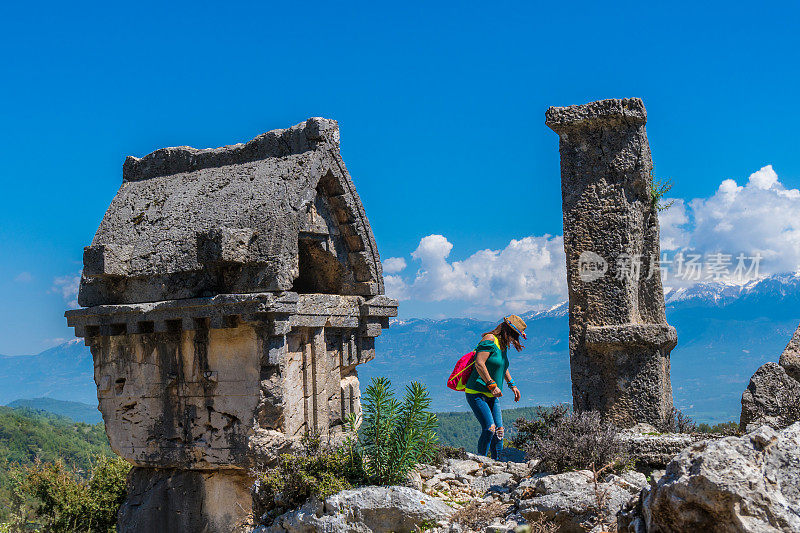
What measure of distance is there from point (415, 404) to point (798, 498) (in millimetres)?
3387

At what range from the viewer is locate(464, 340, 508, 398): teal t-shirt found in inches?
358

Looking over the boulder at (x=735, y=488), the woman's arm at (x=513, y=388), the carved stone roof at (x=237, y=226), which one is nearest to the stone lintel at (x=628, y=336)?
the woman's arm at (x=513, y=388)

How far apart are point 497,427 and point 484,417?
0.91 feet

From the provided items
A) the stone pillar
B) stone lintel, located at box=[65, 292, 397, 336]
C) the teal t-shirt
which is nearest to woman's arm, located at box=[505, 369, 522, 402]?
the teal t-shirt

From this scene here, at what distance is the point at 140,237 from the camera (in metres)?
9.64

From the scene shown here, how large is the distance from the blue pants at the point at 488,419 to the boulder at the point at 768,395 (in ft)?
9.17

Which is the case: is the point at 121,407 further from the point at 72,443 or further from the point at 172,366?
the point at 72,443

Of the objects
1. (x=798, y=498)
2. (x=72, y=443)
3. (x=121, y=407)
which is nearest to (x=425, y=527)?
(x=798, y=498)

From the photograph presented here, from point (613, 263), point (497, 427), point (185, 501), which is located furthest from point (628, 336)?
point (185, 501)

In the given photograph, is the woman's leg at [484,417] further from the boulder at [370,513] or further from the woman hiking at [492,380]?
the boulder at [370,513]

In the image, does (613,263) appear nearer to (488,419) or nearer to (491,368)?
Result: (491,368)

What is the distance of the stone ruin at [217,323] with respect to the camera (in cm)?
870

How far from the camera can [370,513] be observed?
20.1 feet

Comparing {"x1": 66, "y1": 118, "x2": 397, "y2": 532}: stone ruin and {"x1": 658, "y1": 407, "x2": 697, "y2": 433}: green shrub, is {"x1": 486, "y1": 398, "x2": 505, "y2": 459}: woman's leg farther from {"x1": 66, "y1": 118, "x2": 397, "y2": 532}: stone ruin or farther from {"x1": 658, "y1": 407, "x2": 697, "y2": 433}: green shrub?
{"x1": 66, "y1": 118, "x2": 397, "y2": 532}: stone ruin
